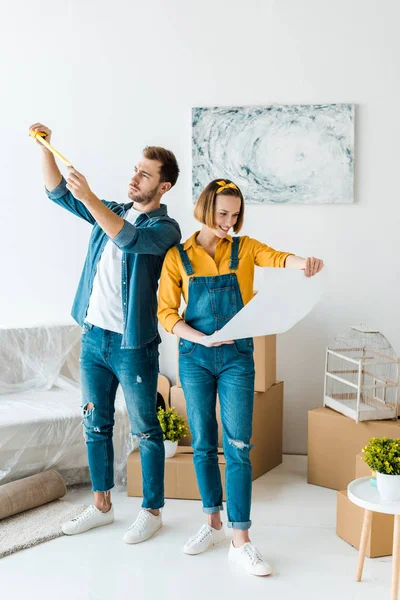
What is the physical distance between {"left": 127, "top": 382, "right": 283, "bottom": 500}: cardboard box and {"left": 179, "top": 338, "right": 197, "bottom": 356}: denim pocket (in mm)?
807

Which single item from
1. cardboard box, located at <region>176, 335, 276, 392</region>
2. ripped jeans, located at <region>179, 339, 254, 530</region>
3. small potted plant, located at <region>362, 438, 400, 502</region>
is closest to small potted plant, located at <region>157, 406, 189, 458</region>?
cardboard box, located at <region>176, 335, 276, 392</region>

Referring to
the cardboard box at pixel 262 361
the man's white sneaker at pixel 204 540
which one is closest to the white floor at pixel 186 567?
the man's white sneaker at pixel 204 540

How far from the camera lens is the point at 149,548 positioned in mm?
2531

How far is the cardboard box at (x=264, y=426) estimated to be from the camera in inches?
128

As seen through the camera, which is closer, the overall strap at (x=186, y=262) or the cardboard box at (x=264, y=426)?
the overall strap at (x=186, y=262)

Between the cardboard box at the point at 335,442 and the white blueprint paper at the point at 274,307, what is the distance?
93 centimetres

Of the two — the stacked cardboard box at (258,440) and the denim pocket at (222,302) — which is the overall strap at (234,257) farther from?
the stacked cardboard box at (258,440)

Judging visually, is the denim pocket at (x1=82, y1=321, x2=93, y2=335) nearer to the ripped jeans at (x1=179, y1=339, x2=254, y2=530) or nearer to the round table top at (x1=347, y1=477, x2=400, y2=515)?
the ripped jeans at (x1=179, y1=339, x2=254, y2=530)

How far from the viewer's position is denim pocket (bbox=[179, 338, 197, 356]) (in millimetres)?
2361

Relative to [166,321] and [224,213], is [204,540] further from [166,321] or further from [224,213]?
[224,213]

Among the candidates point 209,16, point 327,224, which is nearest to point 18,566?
point 327,224

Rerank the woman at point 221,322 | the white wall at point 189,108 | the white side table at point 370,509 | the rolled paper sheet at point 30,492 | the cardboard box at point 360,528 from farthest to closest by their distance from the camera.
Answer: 1. the white wall at point 189,108
2. the rolled paper sheet at point 30,492
3. the cardboard box at point 360,528
4. the woman at point 221,322
5. the white side table at point 370,509

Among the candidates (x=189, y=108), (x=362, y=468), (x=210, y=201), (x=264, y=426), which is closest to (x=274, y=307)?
(x=210, y=201)

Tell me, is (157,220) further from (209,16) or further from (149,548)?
(209,16)
